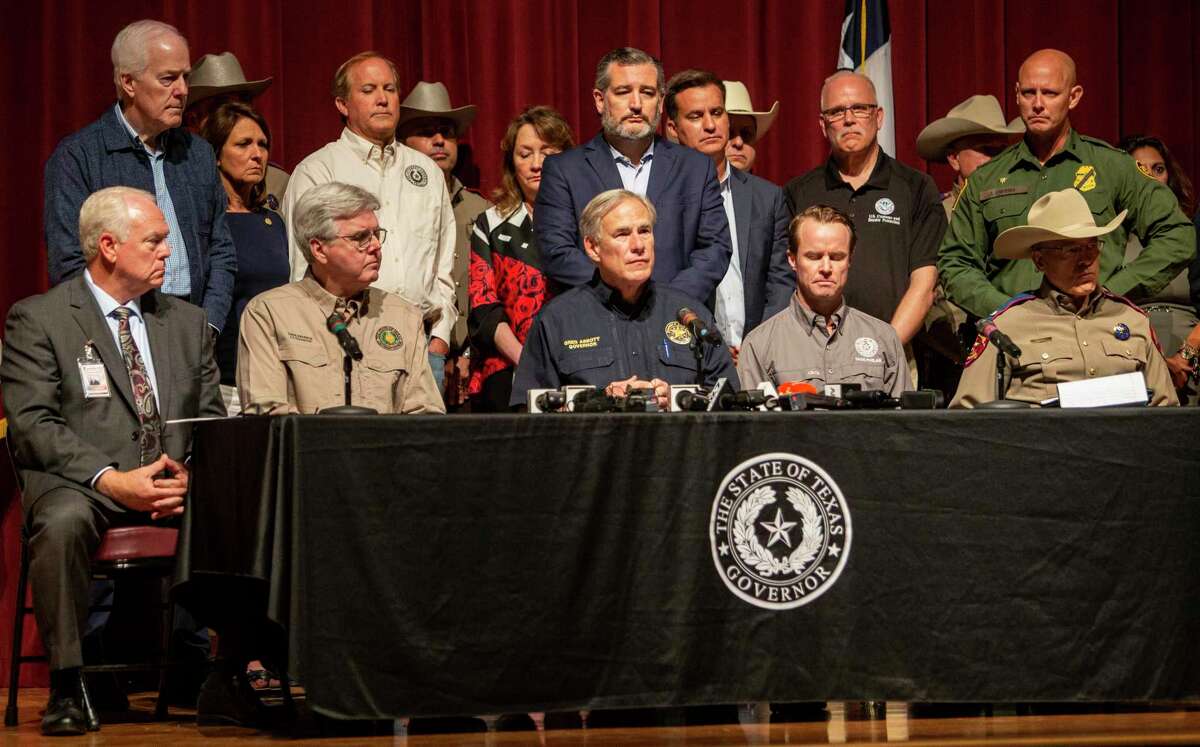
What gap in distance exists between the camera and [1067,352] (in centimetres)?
436

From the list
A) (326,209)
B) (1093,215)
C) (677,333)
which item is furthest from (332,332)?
(1093,215)

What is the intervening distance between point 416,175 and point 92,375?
5.37 feet

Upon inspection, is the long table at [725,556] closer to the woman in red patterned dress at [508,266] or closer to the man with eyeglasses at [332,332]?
the man with eyeglasses at [332,332]

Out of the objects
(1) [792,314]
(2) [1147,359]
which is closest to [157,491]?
(1) [792,314]

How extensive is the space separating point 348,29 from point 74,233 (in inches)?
75.4

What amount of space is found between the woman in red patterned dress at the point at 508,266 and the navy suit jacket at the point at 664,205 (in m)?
0.43

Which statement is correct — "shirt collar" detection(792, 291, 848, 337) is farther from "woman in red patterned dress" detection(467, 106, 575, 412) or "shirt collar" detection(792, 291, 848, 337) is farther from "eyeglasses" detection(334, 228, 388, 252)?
"eyeglasses" detection(334, 228, 388, 252)

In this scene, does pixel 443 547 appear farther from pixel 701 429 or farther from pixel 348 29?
pixel 348 29

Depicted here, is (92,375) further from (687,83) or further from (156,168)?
(687,83)

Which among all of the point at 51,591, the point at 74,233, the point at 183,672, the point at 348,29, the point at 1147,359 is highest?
the point at 348,29

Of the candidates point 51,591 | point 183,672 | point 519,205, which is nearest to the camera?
point 51,591

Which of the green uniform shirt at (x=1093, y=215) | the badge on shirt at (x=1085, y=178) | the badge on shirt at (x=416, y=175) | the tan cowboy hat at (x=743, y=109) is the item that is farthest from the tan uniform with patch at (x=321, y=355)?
the badge on shirt at (x=1085, y=178)

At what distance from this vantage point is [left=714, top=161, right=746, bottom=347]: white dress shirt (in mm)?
5203

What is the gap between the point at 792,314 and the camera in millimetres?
4578
